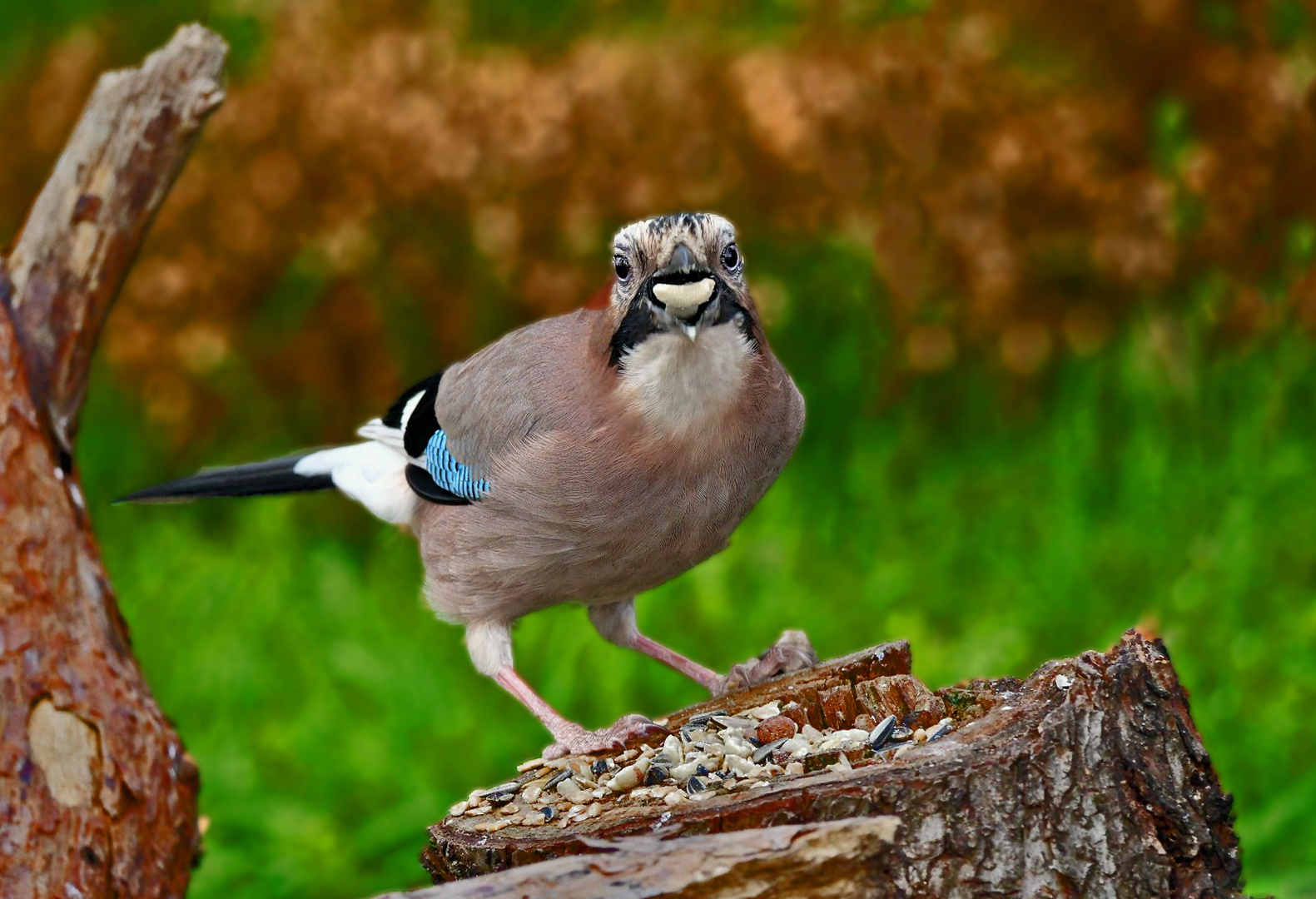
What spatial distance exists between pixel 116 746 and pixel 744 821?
6.04ft

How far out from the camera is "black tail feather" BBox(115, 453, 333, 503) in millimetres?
4680

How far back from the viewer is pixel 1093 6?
719 cm

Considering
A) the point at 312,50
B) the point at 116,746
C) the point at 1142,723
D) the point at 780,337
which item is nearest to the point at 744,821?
the point at 1142,723

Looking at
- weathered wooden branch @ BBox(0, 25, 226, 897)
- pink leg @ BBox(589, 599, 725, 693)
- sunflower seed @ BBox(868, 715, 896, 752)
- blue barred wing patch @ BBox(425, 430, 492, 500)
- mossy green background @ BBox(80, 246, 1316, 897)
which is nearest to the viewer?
sunflower seed @ BBox(868, 715, 896, 752)

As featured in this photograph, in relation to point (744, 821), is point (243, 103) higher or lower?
higher

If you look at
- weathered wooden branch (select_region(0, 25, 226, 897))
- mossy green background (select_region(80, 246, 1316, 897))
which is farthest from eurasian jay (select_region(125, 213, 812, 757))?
mossy green background (select_region(80, 246, 1316, 897))

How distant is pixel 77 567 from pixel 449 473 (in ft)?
3.09

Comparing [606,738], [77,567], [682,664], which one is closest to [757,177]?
[682,664]

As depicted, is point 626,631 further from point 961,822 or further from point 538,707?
point 961,822

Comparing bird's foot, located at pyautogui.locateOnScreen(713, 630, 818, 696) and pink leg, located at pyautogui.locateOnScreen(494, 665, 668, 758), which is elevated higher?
bird's foot, located at pyautogui.locateOnScreen(713, 630, 818, 696)

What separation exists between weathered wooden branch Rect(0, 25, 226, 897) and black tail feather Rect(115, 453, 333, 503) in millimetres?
589

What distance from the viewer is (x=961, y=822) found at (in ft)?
8.30

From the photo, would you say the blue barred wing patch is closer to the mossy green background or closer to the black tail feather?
the black tail feather

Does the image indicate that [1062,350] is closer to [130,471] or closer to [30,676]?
[130,471]
